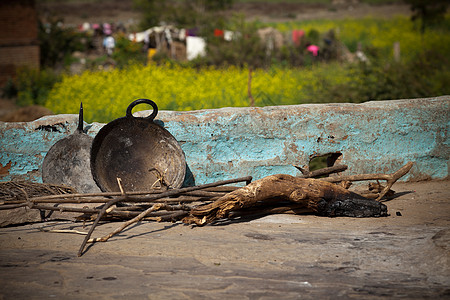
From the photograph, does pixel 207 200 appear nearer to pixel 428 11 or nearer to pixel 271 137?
pixel 271 137

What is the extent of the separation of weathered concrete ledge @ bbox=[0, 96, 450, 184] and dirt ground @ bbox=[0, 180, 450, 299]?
1076mm

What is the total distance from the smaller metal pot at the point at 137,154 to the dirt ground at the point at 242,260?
28.0 inches

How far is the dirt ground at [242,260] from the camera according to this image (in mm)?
2746

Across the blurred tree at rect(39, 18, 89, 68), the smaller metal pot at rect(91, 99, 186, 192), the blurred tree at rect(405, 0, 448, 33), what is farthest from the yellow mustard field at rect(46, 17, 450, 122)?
the blurred tree at rect(405, 0, 448, 33)

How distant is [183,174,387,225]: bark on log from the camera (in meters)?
4.02

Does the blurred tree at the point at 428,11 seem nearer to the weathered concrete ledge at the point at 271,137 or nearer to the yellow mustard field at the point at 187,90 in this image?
the yellow mustard field at the point at 187,90

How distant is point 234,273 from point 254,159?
2327mm

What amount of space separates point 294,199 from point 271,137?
120 centimetres

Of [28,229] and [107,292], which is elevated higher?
[107,292]

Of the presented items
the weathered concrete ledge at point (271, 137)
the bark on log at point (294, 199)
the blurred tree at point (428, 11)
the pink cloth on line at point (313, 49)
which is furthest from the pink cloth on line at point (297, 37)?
the bark on log at point (294, 199)

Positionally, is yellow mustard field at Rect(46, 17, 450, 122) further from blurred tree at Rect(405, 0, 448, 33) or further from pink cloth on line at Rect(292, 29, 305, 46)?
blurred tree at Rect(405, 0, 448, 33)

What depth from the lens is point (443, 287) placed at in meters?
2.73

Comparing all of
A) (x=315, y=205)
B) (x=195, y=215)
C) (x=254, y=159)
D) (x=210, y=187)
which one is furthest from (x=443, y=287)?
(x=254, y=159)

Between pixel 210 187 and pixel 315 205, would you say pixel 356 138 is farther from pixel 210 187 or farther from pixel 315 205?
pixel 210 187
